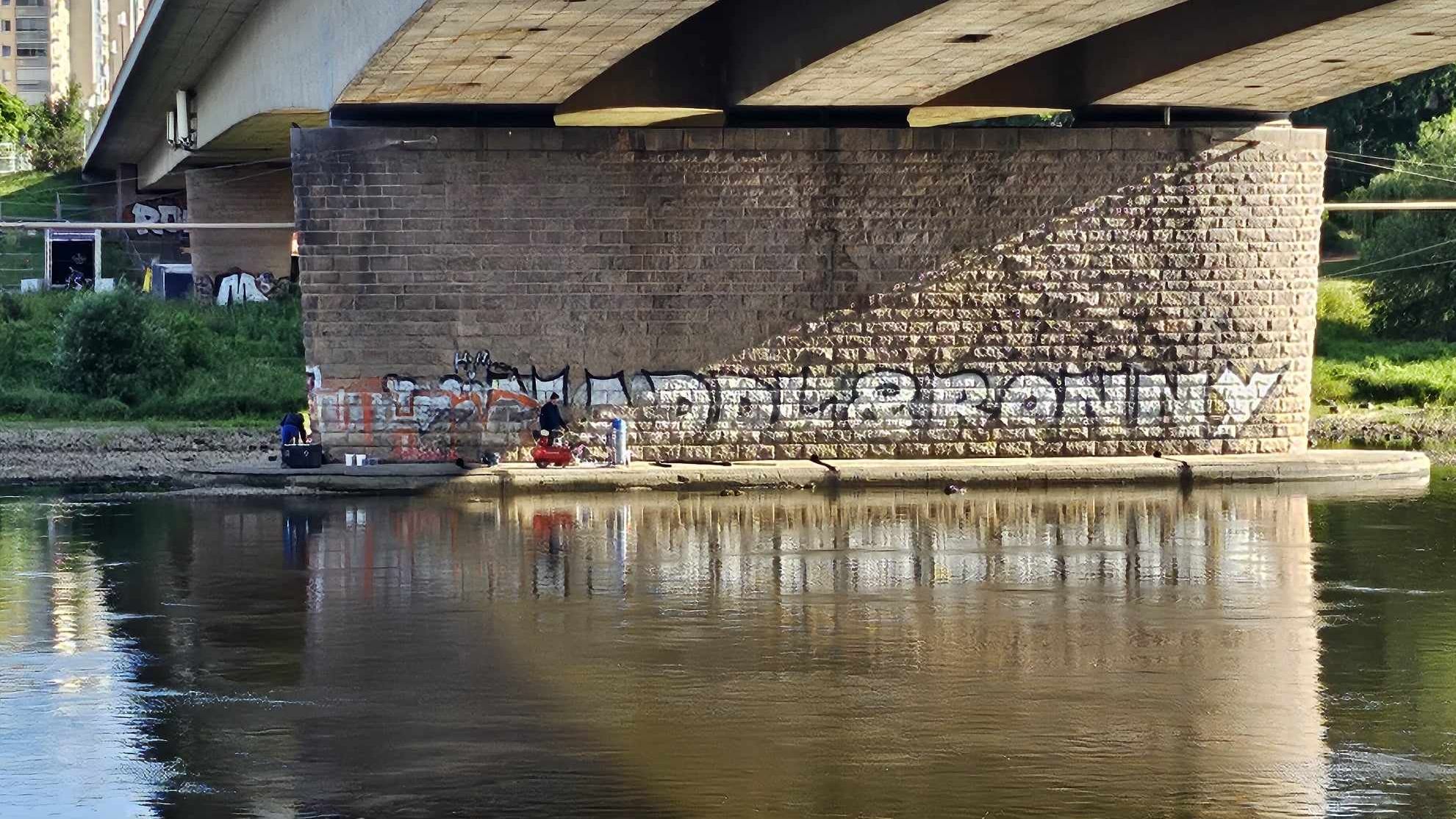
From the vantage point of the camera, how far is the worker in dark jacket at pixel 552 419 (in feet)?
83.4

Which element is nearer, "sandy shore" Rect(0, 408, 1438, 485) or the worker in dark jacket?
the worker in dark jacket

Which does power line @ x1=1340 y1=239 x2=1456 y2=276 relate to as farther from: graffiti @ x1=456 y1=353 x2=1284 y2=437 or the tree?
the tree

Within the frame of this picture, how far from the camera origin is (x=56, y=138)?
323 feet

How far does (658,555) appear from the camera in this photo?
1858 centimetres

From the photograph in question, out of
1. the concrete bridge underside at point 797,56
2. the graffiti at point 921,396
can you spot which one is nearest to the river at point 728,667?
the graffiti at point 921,396

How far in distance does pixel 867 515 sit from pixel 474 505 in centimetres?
492

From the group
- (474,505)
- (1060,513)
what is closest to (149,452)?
(474,505)

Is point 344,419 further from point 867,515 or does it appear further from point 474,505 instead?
point 867,515

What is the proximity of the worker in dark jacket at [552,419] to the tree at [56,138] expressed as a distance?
226ft

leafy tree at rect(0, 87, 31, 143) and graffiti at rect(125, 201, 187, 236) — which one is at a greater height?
leafy tree at rect(0, 87, 31, 143)

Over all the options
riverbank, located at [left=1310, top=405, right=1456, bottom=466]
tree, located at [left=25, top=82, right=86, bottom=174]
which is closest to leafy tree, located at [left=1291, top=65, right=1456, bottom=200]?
riverbank, located at [left=1310, top=405, right=1456, bottom=466]

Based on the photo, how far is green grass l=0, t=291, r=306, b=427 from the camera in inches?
1367

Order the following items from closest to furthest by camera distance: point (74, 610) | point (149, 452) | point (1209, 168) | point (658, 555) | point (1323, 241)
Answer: point (74, 610) → point (658, 555) → point (1209, 168) → point (149, 452) → point (1323, 241)

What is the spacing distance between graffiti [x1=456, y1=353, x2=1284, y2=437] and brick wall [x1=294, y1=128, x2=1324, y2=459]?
0.03 meters
